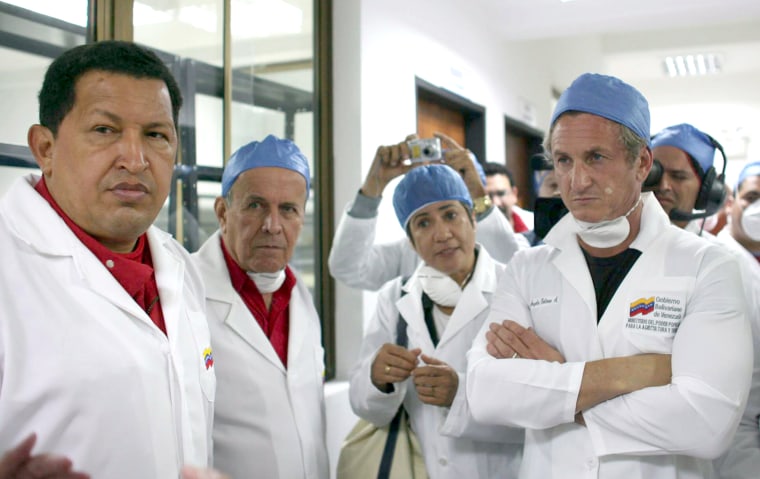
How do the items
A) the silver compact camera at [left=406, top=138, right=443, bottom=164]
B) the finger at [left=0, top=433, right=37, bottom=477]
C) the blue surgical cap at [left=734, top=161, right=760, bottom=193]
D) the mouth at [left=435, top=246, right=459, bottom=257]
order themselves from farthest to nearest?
the blue surgical cap at [left=734, top=161, right=760, bottom=193] → the silver compact camera at [left=406, top=138, right=443, bottom=164] → the mouth at [left=435, top=246, right=459, bottom=257] → the finger at [left=0, top=433, right=37, bottom=477]

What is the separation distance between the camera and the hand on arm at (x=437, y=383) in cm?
172

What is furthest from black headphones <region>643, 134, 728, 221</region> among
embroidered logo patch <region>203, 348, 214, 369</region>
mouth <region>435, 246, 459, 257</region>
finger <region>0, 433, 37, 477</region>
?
finger <region>0, 433, 37, 477</region>

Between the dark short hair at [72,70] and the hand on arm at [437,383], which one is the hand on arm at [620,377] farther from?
the dark short hair at [72,70]

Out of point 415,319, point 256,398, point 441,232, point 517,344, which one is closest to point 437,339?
point 415,319

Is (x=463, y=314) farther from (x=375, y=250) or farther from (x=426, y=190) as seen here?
(x=375, y=250)

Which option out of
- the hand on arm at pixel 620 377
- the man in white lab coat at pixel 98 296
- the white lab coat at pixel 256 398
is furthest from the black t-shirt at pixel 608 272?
the man in white lab coat at pixel 98 296

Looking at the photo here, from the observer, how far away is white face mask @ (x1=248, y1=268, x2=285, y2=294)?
Answer: 1.80 metres

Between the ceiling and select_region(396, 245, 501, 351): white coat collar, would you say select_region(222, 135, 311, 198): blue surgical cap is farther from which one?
the ceiling

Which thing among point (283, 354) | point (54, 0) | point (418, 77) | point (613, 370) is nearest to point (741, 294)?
point (613, 370)

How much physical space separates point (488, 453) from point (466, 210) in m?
0.77

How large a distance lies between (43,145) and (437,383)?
1.10m

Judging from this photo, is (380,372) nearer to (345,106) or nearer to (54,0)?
(54,0)

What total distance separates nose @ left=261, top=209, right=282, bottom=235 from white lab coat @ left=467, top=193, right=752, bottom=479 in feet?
2.08

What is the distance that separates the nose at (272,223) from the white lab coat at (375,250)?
0.76 meters
